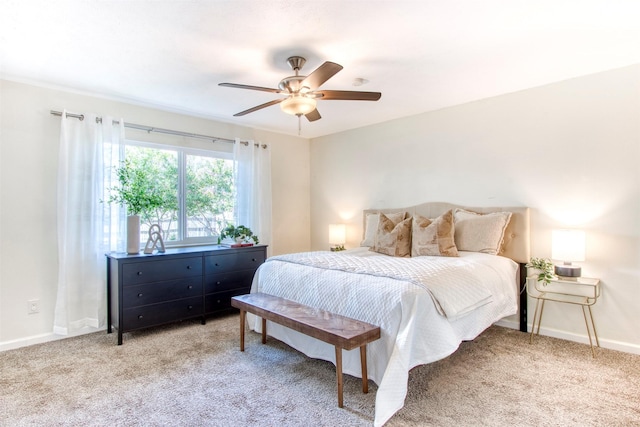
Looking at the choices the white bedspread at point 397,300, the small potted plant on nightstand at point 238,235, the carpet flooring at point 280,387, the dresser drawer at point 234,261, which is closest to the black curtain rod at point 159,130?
the small potted plant on nightstand at point 238,235

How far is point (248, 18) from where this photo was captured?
2.07 meters

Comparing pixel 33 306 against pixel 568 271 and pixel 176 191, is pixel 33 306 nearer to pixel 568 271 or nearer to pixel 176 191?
pixel 176 191

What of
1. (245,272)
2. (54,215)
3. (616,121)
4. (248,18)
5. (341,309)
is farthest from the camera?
(245,272)

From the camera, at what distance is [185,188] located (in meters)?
4.09

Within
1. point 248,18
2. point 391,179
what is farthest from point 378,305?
point 391,179

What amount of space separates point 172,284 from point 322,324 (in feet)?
6.39

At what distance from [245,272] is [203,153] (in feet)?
5.18

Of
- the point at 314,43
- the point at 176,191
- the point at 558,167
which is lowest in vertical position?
the point at 176,191

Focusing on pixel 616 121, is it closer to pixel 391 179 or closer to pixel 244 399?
pixel 391 179

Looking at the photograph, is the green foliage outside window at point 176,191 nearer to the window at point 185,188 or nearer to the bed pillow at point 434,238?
the window at point 185,188

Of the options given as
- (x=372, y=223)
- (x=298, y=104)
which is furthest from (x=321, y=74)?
(x=372, y=223)

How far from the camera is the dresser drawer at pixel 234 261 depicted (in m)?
3.70

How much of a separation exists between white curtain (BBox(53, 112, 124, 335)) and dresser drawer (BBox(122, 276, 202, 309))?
0.44 meters

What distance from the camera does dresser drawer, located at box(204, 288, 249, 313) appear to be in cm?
365
